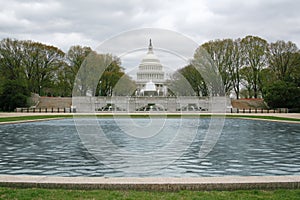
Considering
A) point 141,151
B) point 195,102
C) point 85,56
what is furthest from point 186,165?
point 85,56

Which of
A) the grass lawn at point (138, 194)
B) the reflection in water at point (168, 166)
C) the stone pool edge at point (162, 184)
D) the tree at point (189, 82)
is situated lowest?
the reflection in water at point (168, 166)

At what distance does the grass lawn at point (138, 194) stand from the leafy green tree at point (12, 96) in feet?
181

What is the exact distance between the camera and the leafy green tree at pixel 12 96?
5941 cm

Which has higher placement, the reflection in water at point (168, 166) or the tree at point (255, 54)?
the tree at point (255, 54)

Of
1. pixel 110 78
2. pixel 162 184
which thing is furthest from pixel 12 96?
pixel 162 184

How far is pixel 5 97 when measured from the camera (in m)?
59.6

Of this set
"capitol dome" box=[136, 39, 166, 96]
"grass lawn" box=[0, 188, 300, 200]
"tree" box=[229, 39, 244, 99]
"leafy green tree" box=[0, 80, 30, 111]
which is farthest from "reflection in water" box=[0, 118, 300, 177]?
"capitol dome" box=[136, 39, 166, 96]

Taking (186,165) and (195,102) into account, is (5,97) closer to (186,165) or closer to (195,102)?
(195,102)

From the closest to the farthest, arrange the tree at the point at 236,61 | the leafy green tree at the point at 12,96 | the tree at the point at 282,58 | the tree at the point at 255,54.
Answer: the leafy green tree at the point at 12,96
the tree at the point at 282,58
the tree at the point at 255,54
the tree at the point at 236,61

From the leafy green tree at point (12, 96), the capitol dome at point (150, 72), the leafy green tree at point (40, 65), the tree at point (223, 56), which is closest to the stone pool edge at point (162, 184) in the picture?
the leafy green tree at point (12, 96)

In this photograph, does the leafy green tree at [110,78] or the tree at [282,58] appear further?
the leafy green tree at [110,78]

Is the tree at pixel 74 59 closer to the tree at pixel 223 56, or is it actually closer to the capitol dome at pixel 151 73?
the capitol dome at pixel 151 73

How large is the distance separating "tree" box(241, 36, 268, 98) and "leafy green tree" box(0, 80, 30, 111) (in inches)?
1634

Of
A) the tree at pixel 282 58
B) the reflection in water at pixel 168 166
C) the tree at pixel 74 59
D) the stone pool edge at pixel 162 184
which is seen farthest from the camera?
the tree at pixel 74 59
